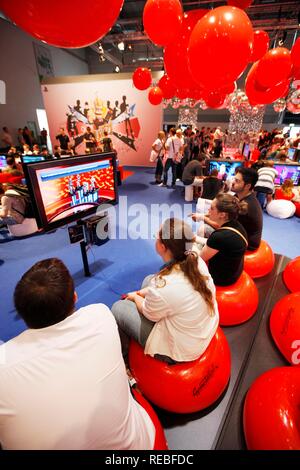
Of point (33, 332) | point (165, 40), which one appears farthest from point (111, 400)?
point (165, 40)

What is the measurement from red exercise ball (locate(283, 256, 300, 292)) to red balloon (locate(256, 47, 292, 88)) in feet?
8.17

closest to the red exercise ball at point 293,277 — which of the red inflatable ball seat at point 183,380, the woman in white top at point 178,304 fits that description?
the red inflatable ball seat at point 183,380

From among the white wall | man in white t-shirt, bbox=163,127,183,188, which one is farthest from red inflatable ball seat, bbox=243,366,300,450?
the white wall

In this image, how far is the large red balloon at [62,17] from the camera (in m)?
1.17

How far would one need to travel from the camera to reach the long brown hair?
4.39ft

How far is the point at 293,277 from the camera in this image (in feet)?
8.79

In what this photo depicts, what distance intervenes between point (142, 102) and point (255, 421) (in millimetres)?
9320

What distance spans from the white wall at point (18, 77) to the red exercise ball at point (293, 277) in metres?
12.2

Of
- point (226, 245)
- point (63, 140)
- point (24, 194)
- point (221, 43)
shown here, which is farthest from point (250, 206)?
A: point (63, 140)

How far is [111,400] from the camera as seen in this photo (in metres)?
0.85

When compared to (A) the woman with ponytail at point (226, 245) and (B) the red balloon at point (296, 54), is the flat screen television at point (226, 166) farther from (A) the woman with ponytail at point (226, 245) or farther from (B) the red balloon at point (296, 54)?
(A) the woman with ponytail at point (226, 245)

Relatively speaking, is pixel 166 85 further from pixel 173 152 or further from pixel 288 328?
pixel 288 328

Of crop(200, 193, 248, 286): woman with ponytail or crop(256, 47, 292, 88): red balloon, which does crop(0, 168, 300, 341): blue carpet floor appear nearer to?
crop(200, 193, 248, 286): woman with ponytail

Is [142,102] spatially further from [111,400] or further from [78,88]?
[111,400]
